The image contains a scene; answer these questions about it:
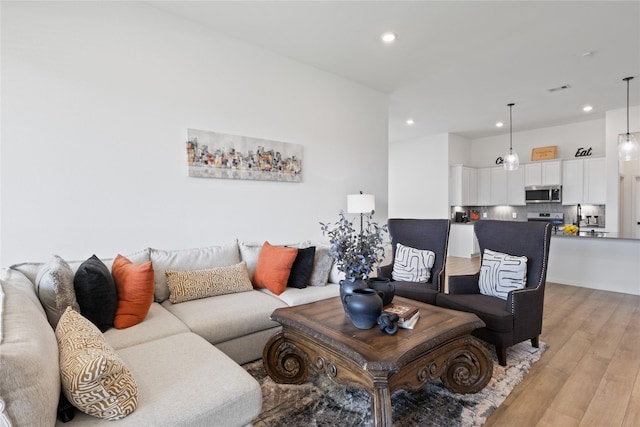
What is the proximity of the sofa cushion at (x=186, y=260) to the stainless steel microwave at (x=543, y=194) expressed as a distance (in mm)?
6568

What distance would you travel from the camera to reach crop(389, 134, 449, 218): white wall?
7.24m

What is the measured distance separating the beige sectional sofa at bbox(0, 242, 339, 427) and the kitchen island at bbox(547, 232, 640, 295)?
171 inches

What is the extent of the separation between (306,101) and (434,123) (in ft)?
11.8

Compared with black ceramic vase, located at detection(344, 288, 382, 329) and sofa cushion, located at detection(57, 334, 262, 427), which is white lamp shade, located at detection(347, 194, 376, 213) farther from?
sofa cushion, located at detection(57, 334, 262, 427)

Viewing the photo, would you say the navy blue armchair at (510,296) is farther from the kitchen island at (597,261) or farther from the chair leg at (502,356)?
the kitchen island at (597,261)

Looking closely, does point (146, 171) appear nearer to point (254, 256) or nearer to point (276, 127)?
point (254, 256)

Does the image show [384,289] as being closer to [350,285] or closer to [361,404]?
[350,285]

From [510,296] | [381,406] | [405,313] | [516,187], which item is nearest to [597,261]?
[516,187]

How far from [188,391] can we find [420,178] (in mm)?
7241

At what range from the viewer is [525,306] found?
2.46m

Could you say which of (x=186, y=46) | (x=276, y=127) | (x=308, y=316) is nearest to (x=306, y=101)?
(x=276, y=127)

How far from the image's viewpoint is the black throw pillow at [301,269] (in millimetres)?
2984

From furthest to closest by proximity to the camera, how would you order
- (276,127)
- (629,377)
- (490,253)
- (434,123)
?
1. (434,123)
2. (276,127)
3. (490,253)
4. (629,377)

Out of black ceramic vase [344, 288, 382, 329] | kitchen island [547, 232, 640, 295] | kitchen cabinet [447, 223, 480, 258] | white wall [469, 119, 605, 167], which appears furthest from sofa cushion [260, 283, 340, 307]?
white wall [469, 119, 605, 167]
